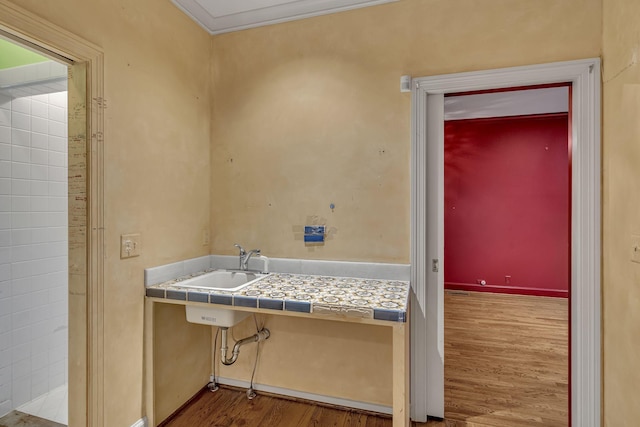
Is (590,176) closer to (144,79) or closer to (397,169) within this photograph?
(397,169)

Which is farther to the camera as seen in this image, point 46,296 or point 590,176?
point 46,296

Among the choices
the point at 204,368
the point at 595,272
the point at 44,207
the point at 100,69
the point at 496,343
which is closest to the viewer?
the point at 100,69

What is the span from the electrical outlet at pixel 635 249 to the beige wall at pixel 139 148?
234 cm

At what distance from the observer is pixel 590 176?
67.1 inches

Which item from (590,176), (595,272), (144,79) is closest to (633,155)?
(590,176)

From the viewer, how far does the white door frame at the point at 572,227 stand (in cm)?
169

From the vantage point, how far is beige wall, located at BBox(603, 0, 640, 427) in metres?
1.38

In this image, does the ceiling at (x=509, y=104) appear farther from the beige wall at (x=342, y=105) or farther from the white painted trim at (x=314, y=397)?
the white painted trim at (x=314, y=397)

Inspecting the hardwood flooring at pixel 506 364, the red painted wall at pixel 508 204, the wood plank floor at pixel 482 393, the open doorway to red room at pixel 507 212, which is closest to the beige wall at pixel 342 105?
the wood plank floor at pixel 482 393

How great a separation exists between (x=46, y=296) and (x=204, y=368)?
1.16m

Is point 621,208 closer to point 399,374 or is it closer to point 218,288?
point 399,374

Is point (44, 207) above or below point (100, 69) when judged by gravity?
below

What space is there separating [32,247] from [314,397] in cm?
207

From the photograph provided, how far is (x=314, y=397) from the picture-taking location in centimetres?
215
